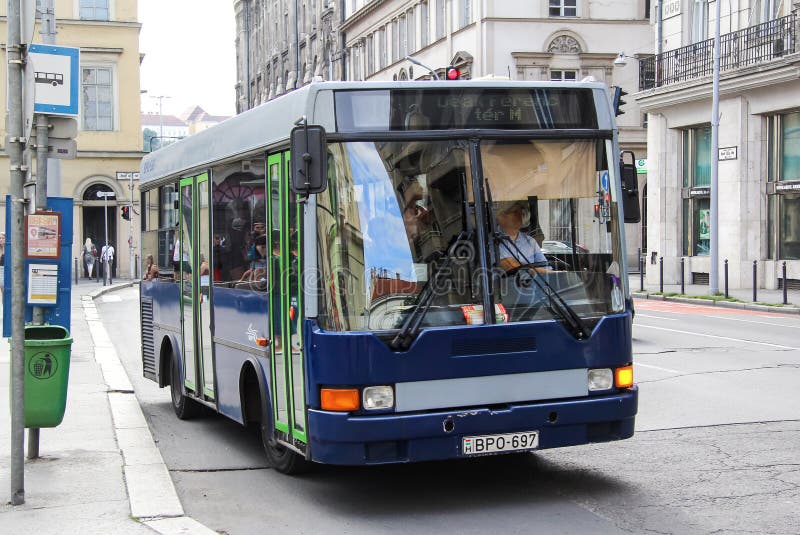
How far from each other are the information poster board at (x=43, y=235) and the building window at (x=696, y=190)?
29324 millimetres

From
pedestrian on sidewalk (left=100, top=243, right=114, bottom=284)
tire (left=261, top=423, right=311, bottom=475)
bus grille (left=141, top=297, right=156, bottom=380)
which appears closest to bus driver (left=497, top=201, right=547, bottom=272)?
tire (left=261, top=423, right=311, bottom=475)

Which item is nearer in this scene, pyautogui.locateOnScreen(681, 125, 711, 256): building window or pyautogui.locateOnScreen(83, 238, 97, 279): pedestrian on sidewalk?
pyautogui.locateOnScreen(681, 125, 711, 256): building window

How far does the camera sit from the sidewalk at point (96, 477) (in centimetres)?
669

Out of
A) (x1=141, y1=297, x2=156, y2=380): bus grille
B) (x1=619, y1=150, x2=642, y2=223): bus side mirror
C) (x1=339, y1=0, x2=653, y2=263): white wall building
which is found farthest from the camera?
(x1=339, y1=0, x2=653, y2=263): white wall building

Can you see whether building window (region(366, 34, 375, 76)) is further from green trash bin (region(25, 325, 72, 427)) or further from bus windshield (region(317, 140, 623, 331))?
bus windshield (region(317, 140, 623, 331))

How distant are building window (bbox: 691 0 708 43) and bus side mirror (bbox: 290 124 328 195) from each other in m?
30.0

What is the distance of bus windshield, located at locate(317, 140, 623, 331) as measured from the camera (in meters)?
6.95

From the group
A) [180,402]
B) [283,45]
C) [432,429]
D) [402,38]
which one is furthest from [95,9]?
[432,429]

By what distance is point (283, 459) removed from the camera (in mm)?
8211

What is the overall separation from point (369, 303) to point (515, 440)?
4.07 ft

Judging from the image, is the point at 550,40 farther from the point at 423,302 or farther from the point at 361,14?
the point at 423,302

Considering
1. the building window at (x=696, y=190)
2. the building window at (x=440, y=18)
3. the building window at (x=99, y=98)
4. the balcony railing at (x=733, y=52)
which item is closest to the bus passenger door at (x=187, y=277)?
the balcony railing at (x=733, y=52)

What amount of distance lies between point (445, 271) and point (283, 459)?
6.87 ft

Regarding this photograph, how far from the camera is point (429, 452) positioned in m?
6.91
